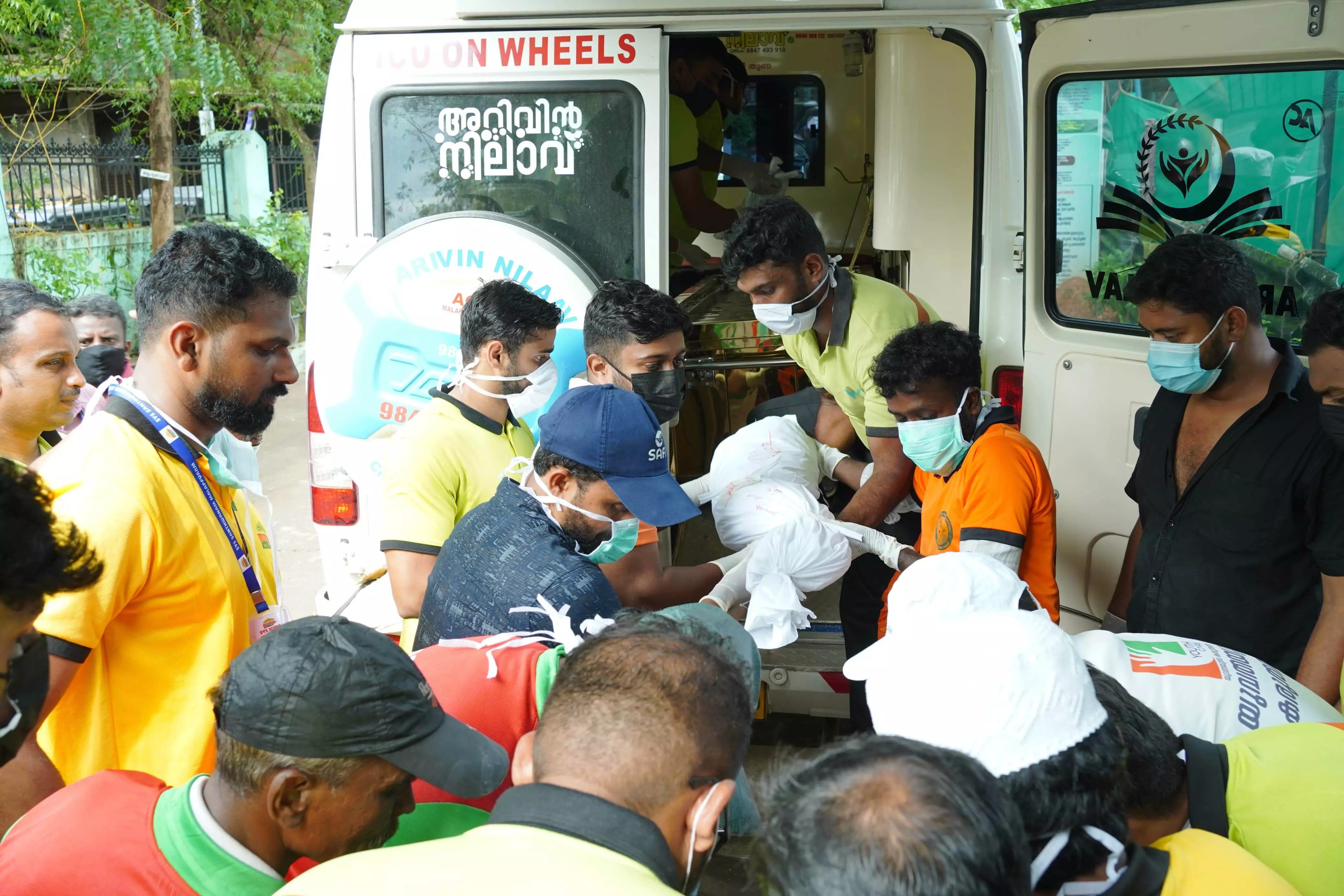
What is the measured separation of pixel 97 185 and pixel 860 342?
38.3 feet

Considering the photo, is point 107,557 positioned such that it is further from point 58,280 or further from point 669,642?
point 58,280

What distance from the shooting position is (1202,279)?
8.73ft

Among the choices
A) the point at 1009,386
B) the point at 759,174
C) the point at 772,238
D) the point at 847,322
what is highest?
the point at 759,174

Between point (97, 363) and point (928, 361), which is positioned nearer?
point (928, 361)

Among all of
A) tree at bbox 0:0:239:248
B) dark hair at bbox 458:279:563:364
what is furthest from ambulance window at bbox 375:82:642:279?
tree at bbox 0:0:239:248

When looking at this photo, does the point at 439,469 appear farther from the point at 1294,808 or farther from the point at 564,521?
the point at 1294,808

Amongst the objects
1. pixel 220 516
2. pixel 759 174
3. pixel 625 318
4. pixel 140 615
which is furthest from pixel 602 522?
pixel 759 174

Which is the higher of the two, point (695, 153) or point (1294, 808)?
point (695, 153)

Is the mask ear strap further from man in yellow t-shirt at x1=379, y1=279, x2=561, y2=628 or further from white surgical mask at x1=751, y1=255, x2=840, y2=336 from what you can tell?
white surgical mask at x1=751, y1=255, x2=840, y2=336

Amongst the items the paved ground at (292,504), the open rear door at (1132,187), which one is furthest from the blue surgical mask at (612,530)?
the paved ground at (292,504)

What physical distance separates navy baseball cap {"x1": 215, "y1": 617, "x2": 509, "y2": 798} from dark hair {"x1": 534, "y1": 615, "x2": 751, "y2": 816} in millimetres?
184

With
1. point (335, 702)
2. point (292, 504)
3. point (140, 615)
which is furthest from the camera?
point (292, 504)

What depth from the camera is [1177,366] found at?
2.67 metres

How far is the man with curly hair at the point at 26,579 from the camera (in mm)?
1190
